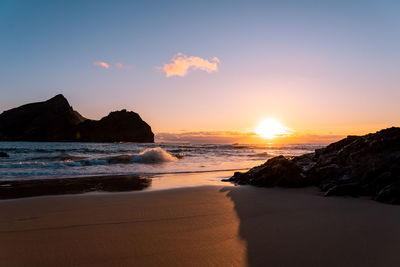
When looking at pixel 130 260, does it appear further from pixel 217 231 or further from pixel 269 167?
pixel 269 167

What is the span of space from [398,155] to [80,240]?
306 inches

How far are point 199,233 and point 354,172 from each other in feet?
19.0

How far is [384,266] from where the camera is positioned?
7.70 ft

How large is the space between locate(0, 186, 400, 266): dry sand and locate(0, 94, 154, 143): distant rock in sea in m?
110

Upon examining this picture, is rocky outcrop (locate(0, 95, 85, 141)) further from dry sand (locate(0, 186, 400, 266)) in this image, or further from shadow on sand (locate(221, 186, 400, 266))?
shadow on sand (locate(221, 186, 400, 266))

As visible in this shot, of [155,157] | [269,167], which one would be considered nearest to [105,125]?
[155,157]

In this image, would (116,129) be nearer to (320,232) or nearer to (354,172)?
(354,172)

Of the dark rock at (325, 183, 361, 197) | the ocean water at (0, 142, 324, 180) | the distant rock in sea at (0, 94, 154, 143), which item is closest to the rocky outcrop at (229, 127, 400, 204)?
the dark rock at (325, 183, 361, 197)

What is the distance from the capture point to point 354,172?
22.8 ft

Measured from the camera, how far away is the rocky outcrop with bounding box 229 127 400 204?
6031 mm

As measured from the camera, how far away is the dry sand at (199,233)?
101 inches

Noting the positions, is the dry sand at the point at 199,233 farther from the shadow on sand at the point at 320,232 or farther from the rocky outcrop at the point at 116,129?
the rocky outcrop at the point at 116,129

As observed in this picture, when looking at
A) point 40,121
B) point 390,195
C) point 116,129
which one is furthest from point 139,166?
point 40,121

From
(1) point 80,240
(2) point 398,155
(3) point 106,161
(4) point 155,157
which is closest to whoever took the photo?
(1) point 80,240
